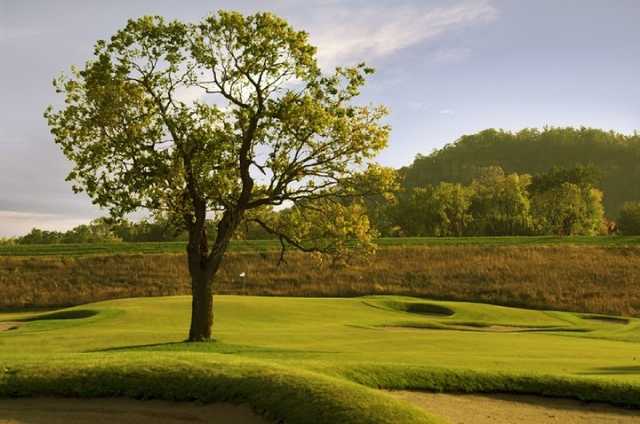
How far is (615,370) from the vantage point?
59.7 ft

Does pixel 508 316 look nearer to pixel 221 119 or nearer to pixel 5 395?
pixel 221 119

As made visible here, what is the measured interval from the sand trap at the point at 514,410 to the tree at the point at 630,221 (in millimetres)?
100080

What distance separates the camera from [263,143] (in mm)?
25859

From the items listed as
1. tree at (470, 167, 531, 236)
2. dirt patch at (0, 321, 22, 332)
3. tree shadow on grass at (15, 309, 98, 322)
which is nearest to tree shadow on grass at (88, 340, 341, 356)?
dirt patch at (0, 321, 22, 332)

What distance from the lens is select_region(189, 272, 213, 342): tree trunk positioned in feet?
84.1

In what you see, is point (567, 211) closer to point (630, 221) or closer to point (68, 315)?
point (630, 221)

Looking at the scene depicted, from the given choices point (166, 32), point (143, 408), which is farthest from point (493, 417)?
point (166, 32)

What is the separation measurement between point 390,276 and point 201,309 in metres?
32.9

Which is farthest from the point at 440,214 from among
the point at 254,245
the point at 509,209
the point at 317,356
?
the point at 317,356

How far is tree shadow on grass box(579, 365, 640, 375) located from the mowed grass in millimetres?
26

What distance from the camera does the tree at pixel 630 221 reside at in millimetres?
106625

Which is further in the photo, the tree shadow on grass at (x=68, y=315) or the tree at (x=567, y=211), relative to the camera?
the tree at (x=567, y=211)

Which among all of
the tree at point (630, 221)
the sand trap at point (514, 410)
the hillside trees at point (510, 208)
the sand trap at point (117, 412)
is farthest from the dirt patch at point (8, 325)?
the tree at point (630, 221)

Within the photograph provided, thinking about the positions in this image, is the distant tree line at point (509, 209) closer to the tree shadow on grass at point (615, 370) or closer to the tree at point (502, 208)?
the tree at point (502, 208)
